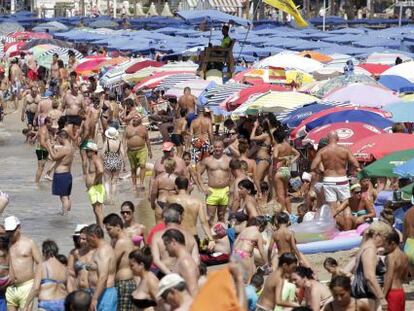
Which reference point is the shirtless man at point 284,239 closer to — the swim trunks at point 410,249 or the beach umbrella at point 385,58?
the swim trunks at point 410,249

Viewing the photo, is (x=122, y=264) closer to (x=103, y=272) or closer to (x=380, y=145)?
(x=103, y=272)

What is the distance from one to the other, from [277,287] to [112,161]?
8.29m

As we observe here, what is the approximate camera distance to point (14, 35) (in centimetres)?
5450

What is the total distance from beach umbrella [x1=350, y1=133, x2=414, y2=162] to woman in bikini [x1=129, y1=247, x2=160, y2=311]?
18.7 ft

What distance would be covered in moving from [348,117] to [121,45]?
87.6ft

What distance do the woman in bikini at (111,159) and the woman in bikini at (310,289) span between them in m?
8.08

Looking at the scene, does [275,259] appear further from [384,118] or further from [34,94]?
[34,94]

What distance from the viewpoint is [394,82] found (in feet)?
73.2

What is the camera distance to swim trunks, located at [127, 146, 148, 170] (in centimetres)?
1884

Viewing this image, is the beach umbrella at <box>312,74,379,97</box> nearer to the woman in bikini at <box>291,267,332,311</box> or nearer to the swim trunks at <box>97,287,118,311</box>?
the woman in bikini at <box>291,267,332,311</box>

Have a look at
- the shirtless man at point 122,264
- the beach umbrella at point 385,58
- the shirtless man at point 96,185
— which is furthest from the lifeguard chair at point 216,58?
the shirtless man at point 122,264

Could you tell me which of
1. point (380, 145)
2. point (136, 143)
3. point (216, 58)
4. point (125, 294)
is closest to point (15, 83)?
point (216, 58)

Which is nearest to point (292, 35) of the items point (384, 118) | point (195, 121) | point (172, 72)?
point (172, 72)

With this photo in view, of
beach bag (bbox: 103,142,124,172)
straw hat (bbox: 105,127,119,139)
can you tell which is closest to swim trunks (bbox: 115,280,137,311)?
straw hat (bbox: 105,127,119,139)
